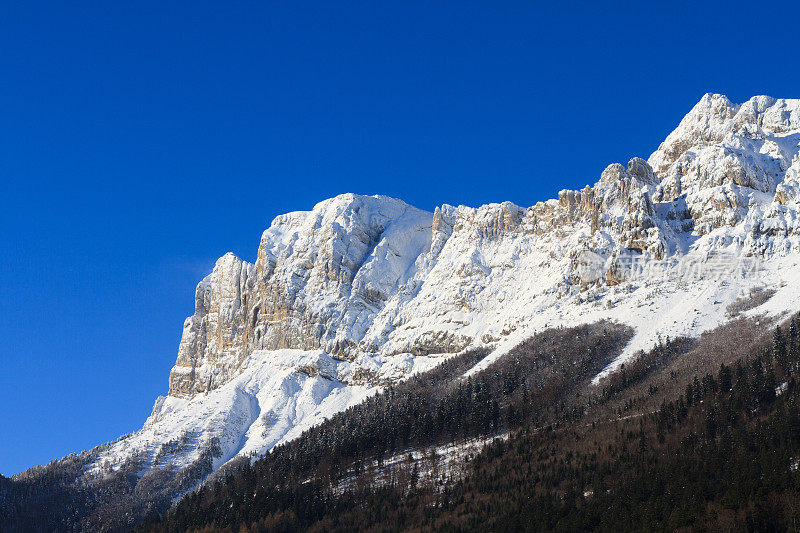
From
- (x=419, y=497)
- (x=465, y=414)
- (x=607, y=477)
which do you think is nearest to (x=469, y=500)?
(x=419, y=497)

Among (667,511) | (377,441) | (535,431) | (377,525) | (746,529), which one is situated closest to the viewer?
(746,529)

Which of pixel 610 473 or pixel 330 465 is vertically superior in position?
pixel 330 465

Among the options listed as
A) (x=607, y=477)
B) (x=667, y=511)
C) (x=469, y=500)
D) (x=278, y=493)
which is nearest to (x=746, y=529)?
(x=667, y=511)

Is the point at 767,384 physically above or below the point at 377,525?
above

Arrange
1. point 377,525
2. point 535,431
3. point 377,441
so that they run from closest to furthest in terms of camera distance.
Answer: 1. point 377,525
2. point 535,431
3. point 377,441

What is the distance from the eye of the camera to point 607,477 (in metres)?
132

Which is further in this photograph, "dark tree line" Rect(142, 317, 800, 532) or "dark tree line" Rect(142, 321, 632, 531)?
"dark tree line" Rect(142, 321, 632, 531)

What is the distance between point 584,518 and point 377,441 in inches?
3094

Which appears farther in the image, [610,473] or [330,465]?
[330,465]

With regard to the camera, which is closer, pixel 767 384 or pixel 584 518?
pixel 584 518

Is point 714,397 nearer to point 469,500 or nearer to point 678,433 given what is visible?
point 678,433

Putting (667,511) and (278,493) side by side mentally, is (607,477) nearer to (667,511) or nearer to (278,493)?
(667,511)

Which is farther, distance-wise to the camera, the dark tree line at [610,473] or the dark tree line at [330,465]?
the dark tree line at [330,465]

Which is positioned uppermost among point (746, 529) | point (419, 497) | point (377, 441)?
point (377, 441)
